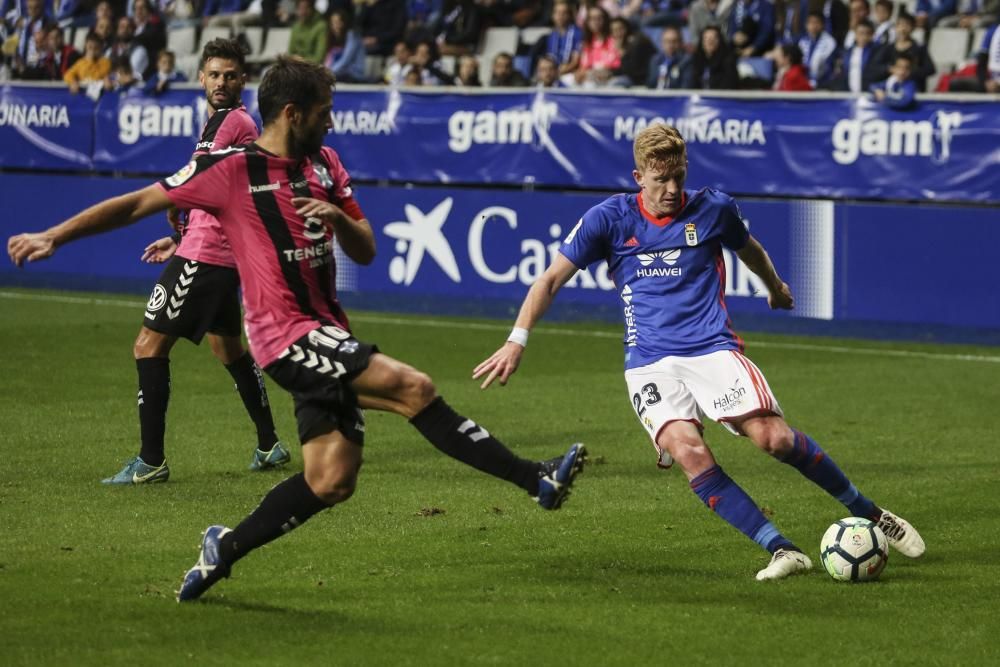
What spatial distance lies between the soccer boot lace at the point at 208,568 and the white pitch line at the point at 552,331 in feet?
30.1

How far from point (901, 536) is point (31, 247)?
12.0 feet

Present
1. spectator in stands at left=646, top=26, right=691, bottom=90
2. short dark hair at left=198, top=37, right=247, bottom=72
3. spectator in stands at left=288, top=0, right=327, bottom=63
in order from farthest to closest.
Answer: spectator in stands at left=288, top=0, right=327, bottom=63
spectator in stands at left=646, top=26, right=691, bottom=90
short dark hair at left=198, top=37, right=247, bottom=72

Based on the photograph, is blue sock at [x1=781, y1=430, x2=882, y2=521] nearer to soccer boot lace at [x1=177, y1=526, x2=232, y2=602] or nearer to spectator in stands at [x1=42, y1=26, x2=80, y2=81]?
soccer boot lace at [x1=177, y1=526, x2=232, y2=602]

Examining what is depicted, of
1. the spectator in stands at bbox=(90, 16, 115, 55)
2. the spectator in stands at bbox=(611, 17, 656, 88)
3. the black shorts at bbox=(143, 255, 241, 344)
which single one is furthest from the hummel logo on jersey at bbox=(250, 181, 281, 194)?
the spectator in stands at bbox=(90, 16, 115, 55)

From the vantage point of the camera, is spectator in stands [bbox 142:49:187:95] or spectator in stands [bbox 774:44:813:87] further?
spectator in stands [bbox 142:49:187:95]

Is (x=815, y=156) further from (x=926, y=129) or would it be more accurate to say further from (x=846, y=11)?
(x=846, y=11)

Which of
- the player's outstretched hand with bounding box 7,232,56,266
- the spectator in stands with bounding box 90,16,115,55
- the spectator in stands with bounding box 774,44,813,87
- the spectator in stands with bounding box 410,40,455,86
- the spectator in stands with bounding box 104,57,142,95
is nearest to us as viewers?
the player's outstretched hand with bounding box 7,232,56,266

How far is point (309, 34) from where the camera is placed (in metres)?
20.9

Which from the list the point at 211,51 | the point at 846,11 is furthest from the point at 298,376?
the point at 846,11

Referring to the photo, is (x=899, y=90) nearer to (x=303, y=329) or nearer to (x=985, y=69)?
(x=985, y=69)

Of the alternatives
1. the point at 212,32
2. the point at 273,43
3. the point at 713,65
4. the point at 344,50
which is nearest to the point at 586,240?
the point at 713,65

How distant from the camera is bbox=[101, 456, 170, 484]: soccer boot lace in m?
8.47

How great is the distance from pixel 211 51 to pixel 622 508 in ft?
10.2

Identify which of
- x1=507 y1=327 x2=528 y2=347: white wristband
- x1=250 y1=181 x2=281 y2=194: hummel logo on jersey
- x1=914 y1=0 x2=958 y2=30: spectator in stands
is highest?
x1=914 y1=0 x2=958 y2=30: spectator in stands
